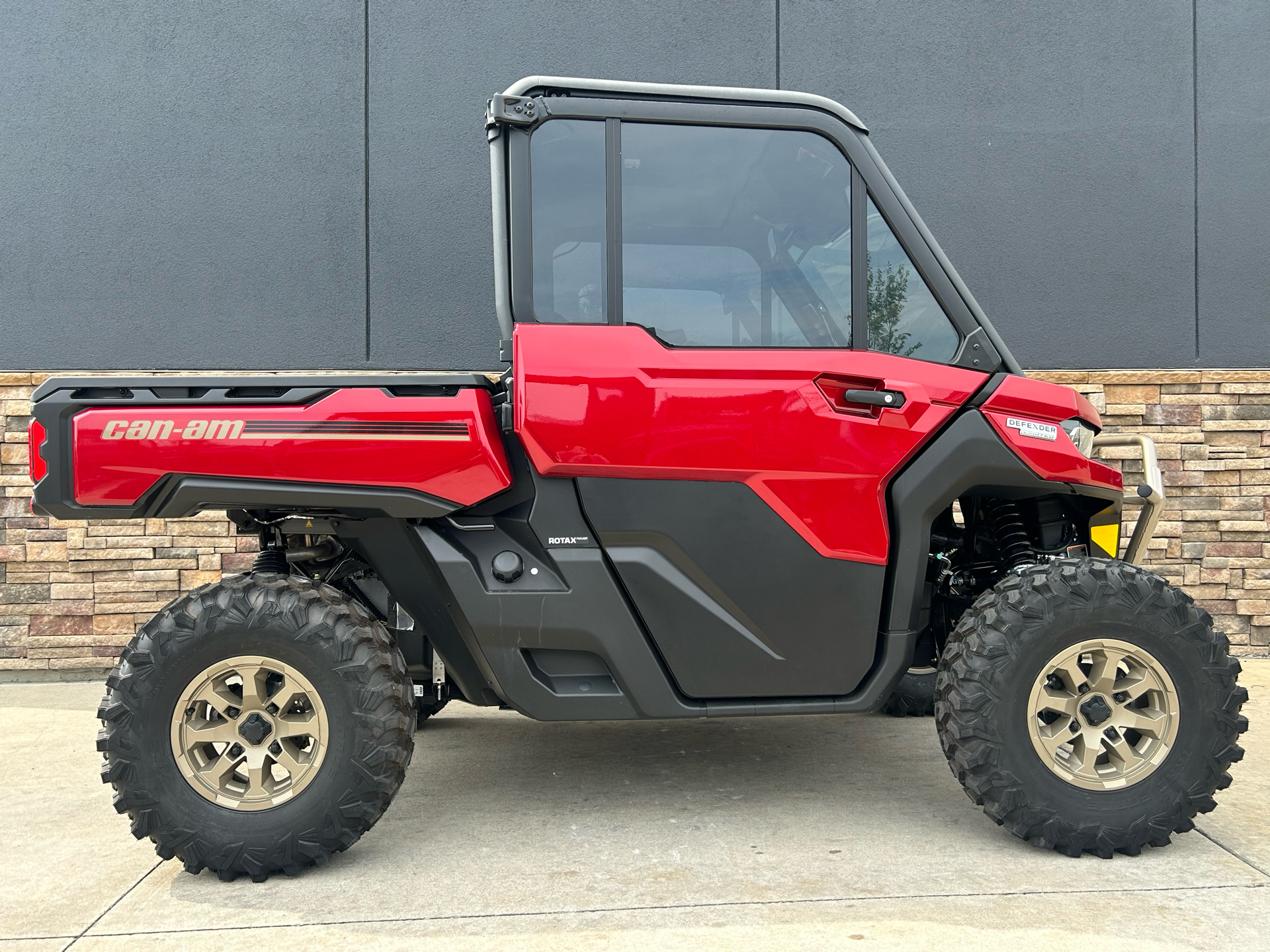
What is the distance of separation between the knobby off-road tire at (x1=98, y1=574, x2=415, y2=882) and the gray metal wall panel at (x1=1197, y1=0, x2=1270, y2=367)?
18.7 feet

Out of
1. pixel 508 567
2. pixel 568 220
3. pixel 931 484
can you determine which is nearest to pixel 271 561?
pixel 508 567

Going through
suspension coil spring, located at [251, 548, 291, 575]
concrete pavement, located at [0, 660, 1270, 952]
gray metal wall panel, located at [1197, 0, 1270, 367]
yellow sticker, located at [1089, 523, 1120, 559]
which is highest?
gray metal wall panel, located at [1197, 0, 1270, 367]

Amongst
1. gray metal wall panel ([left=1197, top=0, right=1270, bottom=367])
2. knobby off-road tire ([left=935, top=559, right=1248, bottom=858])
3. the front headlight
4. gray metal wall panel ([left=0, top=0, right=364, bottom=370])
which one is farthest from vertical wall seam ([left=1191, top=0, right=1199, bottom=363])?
gray metal wall panel ([left=0, top=0, right=364, bottom=370])

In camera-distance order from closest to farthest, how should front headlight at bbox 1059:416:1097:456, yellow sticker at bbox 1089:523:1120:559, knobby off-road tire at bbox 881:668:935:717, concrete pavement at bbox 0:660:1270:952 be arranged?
concrete pavement at bbox 0:660:1270:952, front headlight at bbox 1059:416:1097:456, yellow sticker at bbox 1089:523:1120:559, knobby off-road tire at bbox 881:668:935:717

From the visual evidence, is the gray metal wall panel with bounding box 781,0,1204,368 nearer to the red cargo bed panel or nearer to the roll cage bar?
the roll cage bar

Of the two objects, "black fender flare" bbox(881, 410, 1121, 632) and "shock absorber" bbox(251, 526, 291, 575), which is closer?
"black fender flare" bbox(881, 410, 1121, 632)

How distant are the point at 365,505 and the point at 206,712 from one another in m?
0.85

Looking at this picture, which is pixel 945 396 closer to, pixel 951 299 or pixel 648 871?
pixel 951 299

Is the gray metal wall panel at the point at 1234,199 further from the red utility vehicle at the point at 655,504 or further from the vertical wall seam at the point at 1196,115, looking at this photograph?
the red utility vehicle at the point at 655,504

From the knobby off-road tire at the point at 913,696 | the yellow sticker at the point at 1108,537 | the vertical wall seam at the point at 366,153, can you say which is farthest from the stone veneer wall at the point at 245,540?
the yellow sticker at the point at 1108,537

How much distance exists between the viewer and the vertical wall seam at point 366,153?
5.72m

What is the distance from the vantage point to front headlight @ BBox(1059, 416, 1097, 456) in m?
3.21

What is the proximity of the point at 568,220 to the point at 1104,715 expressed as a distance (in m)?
2.42

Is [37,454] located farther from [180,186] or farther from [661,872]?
[180,186]
